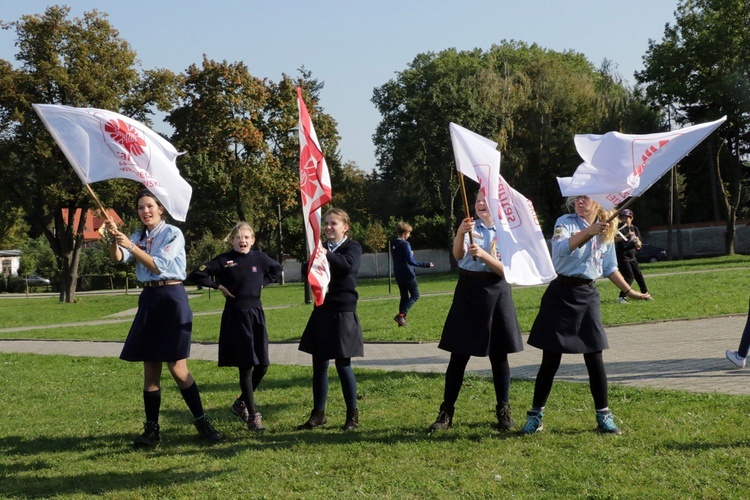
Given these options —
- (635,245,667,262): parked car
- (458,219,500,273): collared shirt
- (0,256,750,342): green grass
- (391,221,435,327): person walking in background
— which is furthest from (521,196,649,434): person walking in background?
(635,245,667,262): parked car

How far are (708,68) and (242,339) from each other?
45200mm

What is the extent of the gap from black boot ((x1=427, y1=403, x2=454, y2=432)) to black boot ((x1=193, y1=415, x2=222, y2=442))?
176 cm

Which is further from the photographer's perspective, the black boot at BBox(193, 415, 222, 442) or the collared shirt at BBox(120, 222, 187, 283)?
the black boot at BBox(193, 415, 222, 442)

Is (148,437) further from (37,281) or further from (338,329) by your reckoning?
(37,281)

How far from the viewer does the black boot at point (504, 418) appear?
6.77 meters

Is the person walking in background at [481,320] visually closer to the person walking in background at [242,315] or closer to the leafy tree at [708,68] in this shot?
the person walking in background at [242,315]

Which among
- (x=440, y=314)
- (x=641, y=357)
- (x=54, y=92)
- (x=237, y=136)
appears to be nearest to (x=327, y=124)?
(x=237, y=136)

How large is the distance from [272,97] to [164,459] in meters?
37.6

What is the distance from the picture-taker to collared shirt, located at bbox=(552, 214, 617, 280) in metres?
6.55

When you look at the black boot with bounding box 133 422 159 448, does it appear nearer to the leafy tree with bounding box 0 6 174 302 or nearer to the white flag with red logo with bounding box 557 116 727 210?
the white flag with red logo with bounding box 557 116 727 210

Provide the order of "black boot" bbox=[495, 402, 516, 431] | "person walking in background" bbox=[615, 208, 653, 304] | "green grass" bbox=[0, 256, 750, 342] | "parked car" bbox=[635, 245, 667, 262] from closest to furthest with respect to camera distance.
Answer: "black boot" bbox=[495, 402, 516, 431] → "green grass" bbox=[0, 256, 750, 342] → "person walking in background" bbox=[615, 208, 653, 304] → "parked car" bbox=[635, 245, 667, 262]

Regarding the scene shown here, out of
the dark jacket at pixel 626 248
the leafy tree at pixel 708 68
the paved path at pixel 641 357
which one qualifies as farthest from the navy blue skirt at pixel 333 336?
the leafy tree at pixel 708 68

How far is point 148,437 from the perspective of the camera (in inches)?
271

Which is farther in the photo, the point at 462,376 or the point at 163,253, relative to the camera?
the point at 462,376
